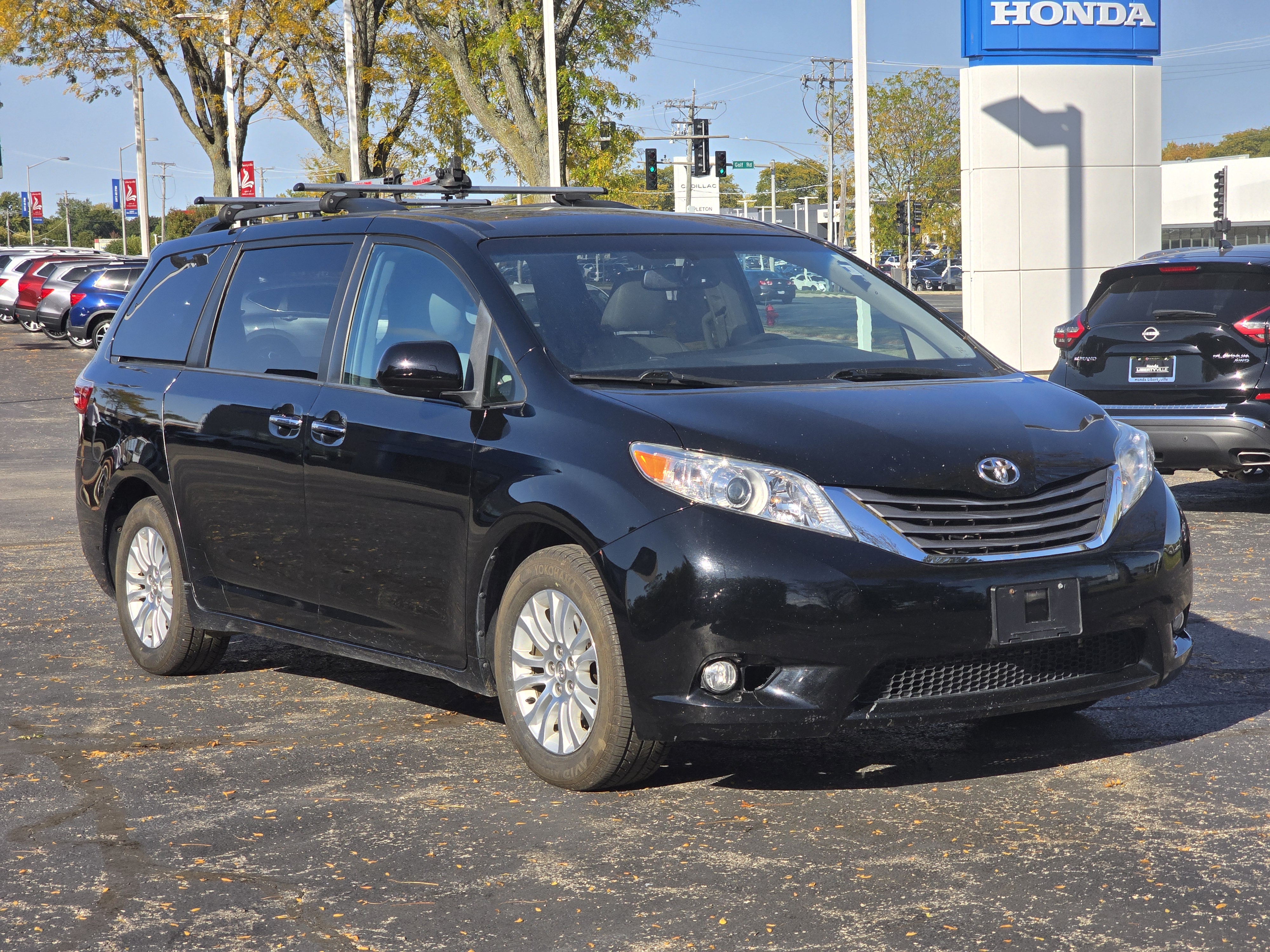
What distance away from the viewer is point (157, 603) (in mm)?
7000

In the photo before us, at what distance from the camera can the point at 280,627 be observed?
20.4 feet

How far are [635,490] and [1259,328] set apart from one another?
266 inches

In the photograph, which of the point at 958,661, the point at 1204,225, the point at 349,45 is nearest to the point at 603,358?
the point at 958,661

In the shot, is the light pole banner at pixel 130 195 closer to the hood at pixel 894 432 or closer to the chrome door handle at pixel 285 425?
the chrome door handle at pixel 285 425

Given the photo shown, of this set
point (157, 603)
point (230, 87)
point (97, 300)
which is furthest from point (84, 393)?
point (230, 87)

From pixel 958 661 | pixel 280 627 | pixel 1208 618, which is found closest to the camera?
pixel 958 661

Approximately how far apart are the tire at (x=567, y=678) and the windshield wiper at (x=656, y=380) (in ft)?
1.88

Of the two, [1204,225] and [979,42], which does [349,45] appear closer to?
[979,42]

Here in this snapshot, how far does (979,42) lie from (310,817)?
19.6 metres

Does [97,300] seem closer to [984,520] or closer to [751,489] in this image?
[751,489]

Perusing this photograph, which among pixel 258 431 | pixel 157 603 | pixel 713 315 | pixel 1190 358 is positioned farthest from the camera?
pixel 1190 358

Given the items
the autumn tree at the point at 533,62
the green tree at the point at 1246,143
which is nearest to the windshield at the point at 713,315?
the autumn tree at the point at 533,62

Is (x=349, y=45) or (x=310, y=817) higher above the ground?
(x=349, y=45)

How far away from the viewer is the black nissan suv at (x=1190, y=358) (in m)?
10.1
